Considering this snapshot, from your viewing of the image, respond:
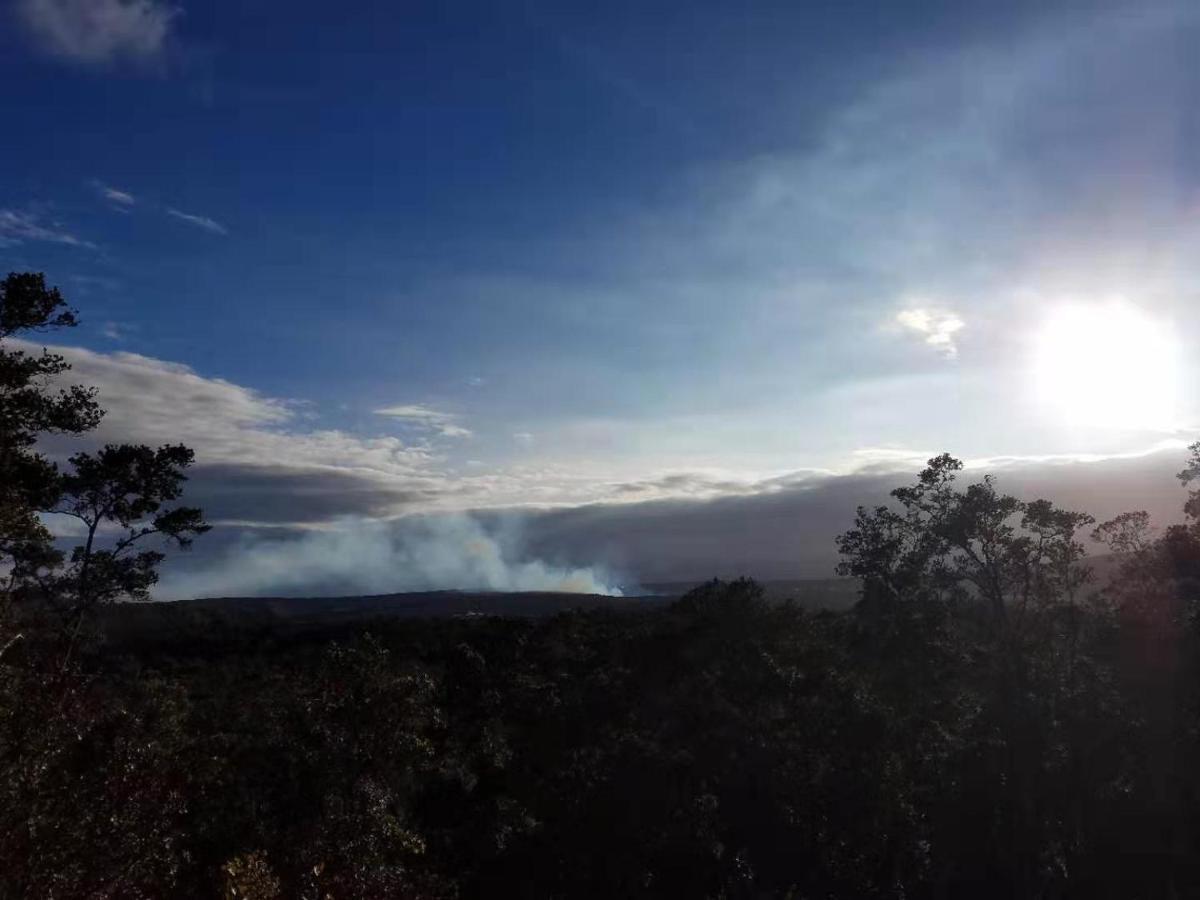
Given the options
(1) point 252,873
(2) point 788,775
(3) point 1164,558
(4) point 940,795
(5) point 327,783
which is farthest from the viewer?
(3) point 1164,558

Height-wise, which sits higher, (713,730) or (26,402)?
(26,402)

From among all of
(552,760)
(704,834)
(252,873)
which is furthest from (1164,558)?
(252,873)

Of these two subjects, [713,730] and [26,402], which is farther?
[713,730]

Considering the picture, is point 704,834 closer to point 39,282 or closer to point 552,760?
point 552,760

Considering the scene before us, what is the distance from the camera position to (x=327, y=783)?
20.8 meters

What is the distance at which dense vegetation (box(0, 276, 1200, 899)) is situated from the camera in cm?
2147

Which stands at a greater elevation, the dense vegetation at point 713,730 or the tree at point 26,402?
the tree at point 26,402

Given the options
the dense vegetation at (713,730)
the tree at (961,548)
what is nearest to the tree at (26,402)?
the dense vegetation at (713,730)

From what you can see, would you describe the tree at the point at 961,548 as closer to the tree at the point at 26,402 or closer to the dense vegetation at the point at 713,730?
the dense vegetation at the point at 713,730

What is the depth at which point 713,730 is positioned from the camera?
36969 mm

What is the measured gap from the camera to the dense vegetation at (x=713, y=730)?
21.5 metres

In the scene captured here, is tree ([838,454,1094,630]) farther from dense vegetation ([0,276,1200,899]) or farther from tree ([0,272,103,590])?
tree ([0,272,103,590])

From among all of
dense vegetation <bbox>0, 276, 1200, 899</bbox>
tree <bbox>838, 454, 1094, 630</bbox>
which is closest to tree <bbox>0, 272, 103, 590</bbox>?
dense vegetation <bbox>0, 276, 1200, 899</bbox>

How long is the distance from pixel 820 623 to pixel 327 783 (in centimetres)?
3287
